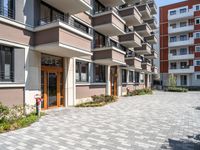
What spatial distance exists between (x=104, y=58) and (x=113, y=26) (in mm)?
3032

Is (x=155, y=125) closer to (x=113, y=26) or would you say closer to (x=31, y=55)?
(x=31, y=55)

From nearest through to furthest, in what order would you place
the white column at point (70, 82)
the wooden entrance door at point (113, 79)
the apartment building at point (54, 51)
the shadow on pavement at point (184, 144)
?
the shadow on pavement at point (184, 144) < the apartment building at point (54, 51) < the white column at point (70, 82) < the wooden entrance door at point (113, 79)

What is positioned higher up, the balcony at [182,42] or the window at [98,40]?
the balcony at [182,42]

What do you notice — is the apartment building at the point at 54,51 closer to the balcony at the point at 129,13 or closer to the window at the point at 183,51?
the balcony at the point at 129,13

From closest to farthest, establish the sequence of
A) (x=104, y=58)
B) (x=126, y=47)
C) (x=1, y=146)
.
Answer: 1. (x=1, y=146)
2. (x=104, y=58)
3. (x=126, y=47)

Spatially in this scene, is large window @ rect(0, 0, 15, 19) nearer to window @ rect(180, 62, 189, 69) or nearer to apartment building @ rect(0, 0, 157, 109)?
apartment building @ rect(0, 0, 157, 109)

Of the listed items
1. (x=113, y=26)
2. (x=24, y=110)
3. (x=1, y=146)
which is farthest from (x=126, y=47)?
(x=1, y=146)

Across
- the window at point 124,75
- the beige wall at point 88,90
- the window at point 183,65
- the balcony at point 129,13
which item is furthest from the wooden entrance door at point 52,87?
the window at point 183,65

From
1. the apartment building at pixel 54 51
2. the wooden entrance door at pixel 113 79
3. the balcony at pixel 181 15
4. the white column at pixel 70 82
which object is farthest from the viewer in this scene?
the balcony at pixel 181 15

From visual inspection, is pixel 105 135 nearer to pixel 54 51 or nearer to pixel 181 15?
pixel 54 51

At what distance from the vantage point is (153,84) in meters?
45.9

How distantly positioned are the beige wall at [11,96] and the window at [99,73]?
8.34 metres

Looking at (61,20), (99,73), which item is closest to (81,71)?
(99,73)

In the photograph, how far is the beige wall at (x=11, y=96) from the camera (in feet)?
28.6
